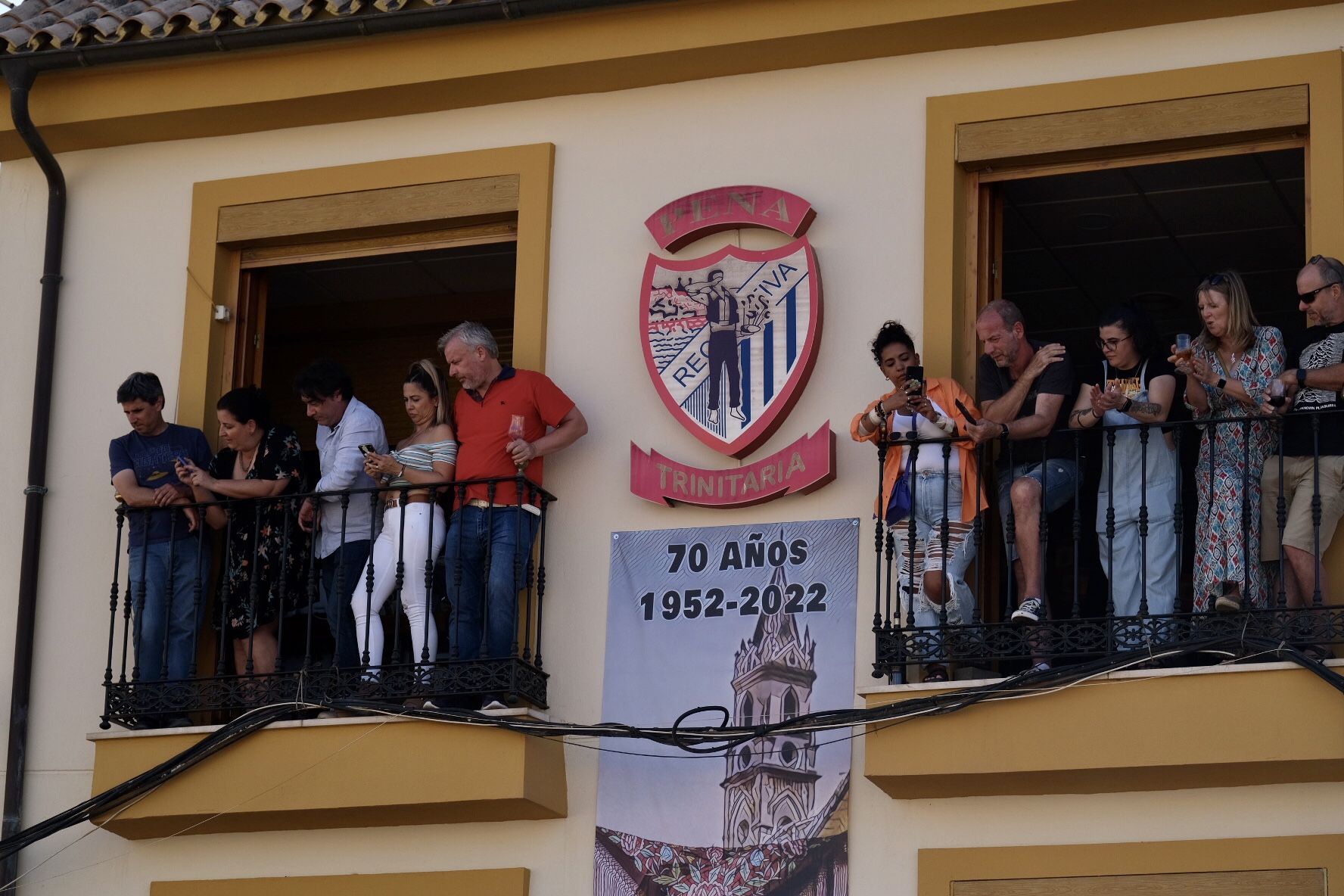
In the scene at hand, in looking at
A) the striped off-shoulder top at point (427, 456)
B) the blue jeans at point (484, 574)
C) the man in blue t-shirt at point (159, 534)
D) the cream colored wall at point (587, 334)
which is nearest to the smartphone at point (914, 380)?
the cream colored wall at point (587, 334)

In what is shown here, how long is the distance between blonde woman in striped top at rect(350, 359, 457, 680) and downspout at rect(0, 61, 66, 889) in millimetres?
1689

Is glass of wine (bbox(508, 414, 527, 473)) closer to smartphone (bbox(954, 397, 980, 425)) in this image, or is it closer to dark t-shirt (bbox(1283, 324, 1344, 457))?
smartphone (bbox(954, 397, 980, 425))

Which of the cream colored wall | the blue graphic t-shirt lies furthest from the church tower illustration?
the blue graphic t-shirt

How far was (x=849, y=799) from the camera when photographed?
906 cm

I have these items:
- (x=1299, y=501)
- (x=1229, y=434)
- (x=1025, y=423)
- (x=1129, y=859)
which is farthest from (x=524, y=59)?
(x=1129, y=859)

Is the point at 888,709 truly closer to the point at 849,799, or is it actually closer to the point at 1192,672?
the point at 849,799

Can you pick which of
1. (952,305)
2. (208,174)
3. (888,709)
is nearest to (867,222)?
(952,305)

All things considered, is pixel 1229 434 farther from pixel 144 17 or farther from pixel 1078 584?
pixel 144 17

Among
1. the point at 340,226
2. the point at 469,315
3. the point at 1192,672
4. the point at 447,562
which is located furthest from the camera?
the point at 469,315

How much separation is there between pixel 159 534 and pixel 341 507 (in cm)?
89

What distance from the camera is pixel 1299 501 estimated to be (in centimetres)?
869

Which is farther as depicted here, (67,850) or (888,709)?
(67,850)

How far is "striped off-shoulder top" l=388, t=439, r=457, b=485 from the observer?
9922 millimetres

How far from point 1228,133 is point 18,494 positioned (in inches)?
228
